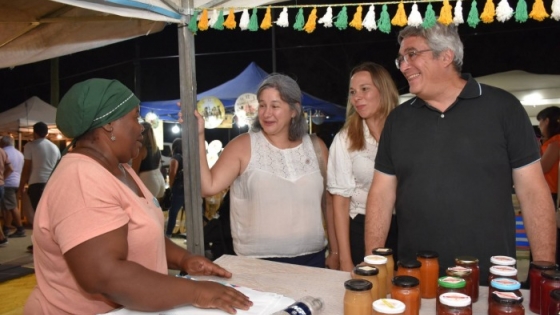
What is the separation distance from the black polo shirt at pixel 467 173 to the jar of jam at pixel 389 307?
2.84ft

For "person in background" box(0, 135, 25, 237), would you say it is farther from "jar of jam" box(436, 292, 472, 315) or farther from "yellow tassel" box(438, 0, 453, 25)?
"jar of jam" box(436, 292, 472, 315)

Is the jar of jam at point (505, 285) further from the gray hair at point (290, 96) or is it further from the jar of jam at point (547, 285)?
the gray hair at point (290, 96)

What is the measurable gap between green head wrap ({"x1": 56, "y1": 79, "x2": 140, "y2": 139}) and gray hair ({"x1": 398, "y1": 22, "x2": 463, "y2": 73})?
4.56 ft

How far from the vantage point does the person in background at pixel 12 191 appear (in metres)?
8.55

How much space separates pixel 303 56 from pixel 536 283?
60.8 ft

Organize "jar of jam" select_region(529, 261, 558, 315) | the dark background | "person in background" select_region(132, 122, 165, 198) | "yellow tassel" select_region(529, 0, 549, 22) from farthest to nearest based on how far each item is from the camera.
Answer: the dark background → "person in background" select_region(132, 122, 165, 198) → "yellow tassel" select_region(529, 0, 549, 22) → "jar of jam" select_region(529, 261, 558, 315)

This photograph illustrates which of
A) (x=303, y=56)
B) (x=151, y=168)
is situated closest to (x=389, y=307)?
(x=151, y=168)

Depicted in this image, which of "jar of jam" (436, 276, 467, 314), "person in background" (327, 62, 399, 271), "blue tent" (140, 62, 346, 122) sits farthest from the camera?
"blue tent" (140, 62, 346, 122)

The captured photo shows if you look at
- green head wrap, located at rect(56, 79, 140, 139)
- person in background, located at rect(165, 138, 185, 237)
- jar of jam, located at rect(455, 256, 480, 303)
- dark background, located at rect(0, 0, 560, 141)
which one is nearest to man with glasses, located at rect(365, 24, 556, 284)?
jar of jam, located at rect(455, 256, 480, 303)

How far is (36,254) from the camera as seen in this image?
1.59 metres

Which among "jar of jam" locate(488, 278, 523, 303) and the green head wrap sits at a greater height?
the green head wrap

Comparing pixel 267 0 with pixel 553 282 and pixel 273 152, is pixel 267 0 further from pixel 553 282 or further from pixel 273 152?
pixel 553 282

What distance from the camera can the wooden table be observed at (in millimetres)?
1599

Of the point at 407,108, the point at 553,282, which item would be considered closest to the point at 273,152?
the point at 407,108
